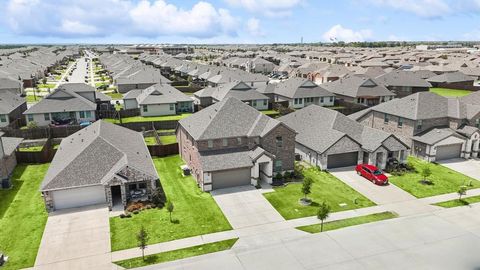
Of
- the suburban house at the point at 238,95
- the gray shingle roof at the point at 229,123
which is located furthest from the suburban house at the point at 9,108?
the gray shingle roof at the point at 229,123

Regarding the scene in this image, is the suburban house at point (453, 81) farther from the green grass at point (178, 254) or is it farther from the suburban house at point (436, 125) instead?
the green grass at point (178, 254)

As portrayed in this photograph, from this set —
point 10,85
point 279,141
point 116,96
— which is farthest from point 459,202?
point 10,85

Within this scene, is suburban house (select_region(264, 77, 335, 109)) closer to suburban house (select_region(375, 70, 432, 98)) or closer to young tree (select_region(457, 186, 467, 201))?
suburban house (select_region(375, 70, 432, 98))

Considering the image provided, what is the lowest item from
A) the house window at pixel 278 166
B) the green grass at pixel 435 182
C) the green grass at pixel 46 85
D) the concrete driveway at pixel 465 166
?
the green grass at pixel 435 182

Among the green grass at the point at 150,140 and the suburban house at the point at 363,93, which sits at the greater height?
the suburban house at the point at 363,93

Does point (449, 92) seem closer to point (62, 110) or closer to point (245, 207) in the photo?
point (245, 207)

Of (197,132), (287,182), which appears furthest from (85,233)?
(287,182)

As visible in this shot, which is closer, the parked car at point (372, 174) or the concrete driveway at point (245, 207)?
the concrete driveway at point (245, 207)
